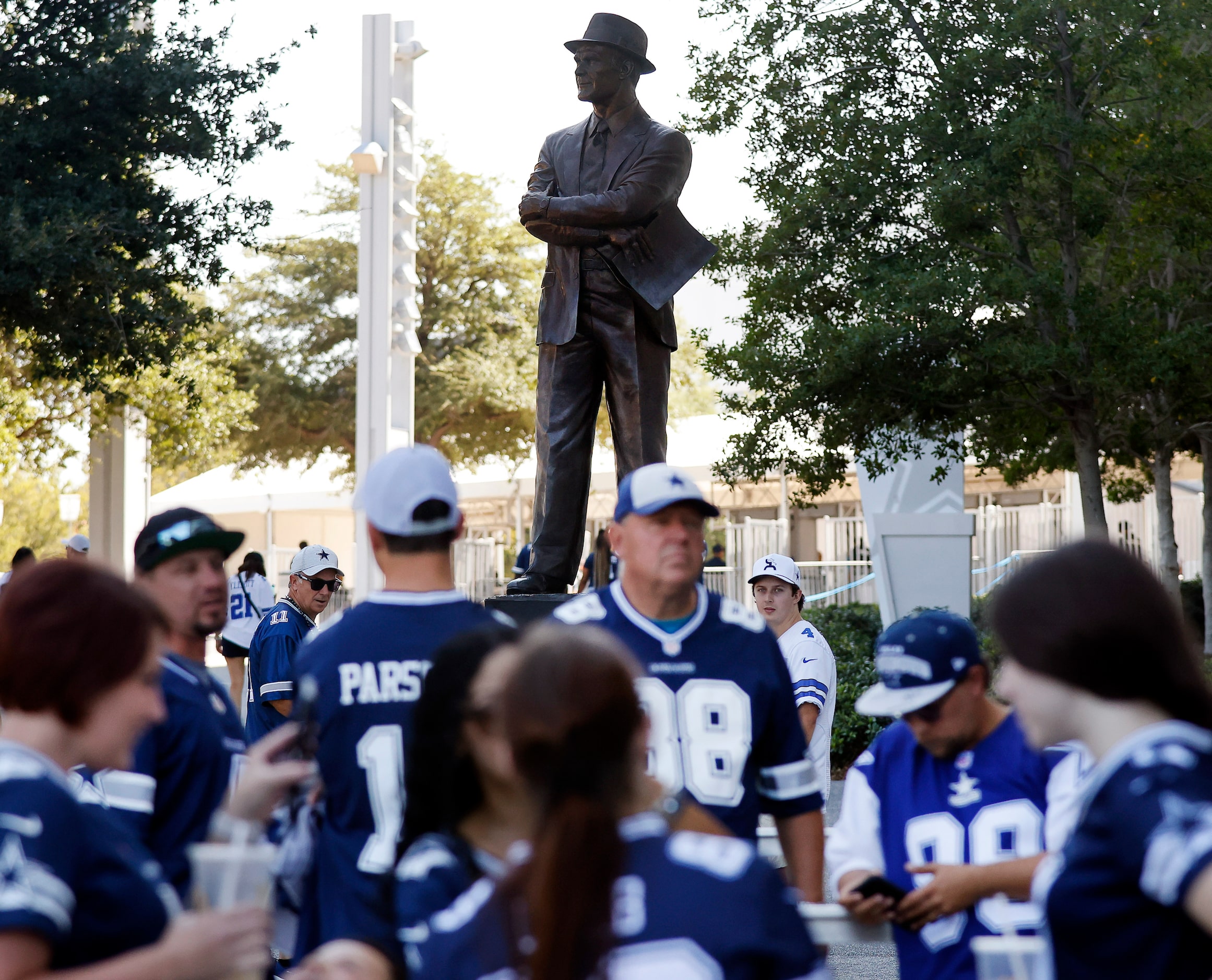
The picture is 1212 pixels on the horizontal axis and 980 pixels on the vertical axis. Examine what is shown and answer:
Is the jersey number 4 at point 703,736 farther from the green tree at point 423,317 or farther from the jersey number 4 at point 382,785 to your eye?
the green tree at point 423,317

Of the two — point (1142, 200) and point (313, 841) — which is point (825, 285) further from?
point (313, 841)

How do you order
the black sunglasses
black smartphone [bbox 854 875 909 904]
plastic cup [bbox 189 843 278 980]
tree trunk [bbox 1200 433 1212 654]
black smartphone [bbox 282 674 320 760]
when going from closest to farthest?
1. plastic cup [bbox 189 843 278 980]
2. black smartphone [bbox 282 674 320 760]
3. black smartphone [bbox 854 875 909 904]
4. the black sunglasses
5. tree trunk [bbox 1200 433 1212 654]

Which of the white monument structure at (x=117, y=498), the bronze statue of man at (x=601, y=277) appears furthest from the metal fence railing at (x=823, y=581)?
the bronze statue of man at (x=601, y=277)

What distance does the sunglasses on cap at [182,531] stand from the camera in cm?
357

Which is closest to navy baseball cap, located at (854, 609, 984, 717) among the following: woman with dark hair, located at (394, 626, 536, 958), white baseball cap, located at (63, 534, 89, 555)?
woman with dark hair, located at (394, 626, 536, 958)

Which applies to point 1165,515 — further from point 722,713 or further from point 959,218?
point 722,713

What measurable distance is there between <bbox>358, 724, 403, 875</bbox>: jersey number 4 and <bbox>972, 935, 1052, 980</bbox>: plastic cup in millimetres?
1308

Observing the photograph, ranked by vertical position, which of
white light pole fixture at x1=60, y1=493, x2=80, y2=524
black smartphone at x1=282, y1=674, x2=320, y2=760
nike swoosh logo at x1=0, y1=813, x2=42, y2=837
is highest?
white light pole fixture at x1=60, y1=493, x2=80, y2=524

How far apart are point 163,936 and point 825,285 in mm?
15073

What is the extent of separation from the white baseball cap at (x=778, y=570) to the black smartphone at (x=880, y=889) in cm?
417

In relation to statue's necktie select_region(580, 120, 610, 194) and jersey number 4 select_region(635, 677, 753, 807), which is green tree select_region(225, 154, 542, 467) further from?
jersey number 4 select_region(635, 677, 753, 807)

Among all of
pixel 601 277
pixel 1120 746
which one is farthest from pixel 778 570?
pixel 1120 746

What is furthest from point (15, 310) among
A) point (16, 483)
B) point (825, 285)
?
point (16, 483)

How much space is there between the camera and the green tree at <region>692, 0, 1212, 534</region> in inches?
580
